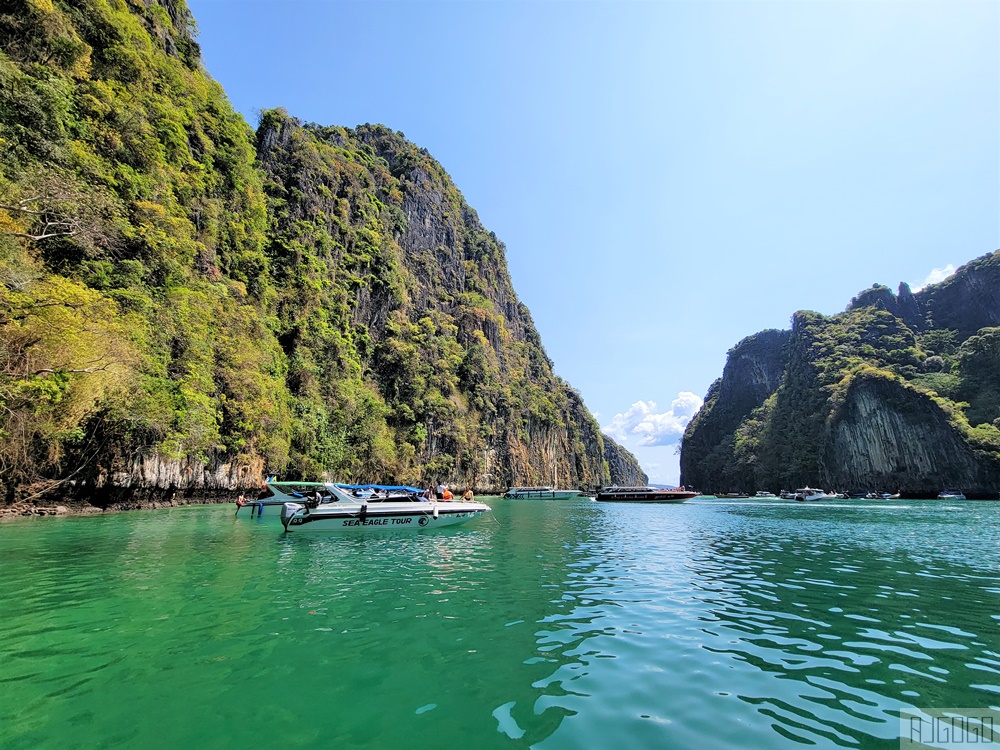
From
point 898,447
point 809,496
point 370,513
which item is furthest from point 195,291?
point 898,447

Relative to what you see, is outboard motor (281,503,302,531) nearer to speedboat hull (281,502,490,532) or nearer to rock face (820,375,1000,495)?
speedboat hull (281,502,490,532)

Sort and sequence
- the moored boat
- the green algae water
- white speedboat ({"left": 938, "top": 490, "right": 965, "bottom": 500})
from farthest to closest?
1. white speedboat ({"left": 938, "top": 490, "right": 965, "bottom": 500})
2. the moored boat
3. the green algae water

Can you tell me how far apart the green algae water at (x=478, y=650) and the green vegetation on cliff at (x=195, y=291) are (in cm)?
1089

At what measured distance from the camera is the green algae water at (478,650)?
414cm

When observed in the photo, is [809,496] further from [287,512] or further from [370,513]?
[287,512]

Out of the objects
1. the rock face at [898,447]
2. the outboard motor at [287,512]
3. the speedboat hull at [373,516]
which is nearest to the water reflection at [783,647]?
the speedboat hull at [373,516]

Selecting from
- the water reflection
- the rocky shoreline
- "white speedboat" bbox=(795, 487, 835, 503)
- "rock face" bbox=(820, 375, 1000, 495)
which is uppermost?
"rock face" bbox=(820, 375, 1000, 495)

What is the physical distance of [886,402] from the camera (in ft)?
258

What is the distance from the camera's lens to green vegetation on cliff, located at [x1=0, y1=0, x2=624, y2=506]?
19.3 meters

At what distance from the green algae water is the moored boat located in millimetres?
49050

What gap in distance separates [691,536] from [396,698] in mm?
19444

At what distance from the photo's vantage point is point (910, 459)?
76.2m

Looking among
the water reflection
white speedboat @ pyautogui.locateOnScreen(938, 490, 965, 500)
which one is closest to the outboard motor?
the water reflection

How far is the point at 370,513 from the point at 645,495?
4928cm
